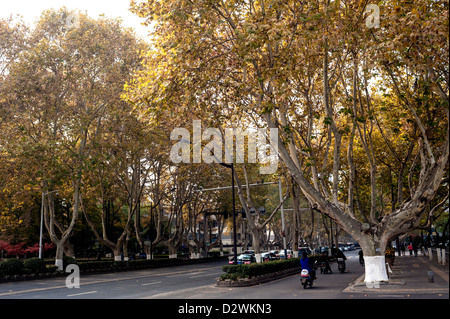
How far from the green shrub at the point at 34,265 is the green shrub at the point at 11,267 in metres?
0.57

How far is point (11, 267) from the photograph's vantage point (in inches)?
947

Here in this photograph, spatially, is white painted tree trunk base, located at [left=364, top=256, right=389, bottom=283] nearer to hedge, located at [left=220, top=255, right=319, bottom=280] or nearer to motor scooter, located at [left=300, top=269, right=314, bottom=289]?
motor scooter, located at [left=300, top=269, right=314, bottom=289]

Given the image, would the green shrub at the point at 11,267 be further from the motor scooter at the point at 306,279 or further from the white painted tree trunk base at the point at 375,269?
the white painted tree trunk base at the point at 375,269

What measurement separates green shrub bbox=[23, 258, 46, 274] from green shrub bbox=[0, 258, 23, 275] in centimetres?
57

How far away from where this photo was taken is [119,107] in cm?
2553

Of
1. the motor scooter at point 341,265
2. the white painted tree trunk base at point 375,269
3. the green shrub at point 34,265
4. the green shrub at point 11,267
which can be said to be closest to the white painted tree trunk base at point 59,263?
the green shrub at point 34,265

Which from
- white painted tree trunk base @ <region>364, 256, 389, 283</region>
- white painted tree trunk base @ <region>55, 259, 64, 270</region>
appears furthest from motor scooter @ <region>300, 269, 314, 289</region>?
white painted tree trunk base @ <region>55, 259, 64, 270</region>

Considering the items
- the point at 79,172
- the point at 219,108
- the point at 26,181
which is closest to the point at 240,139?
the point at 219,108

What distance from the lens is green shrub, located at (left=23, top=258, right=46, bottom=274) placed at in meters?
25.2

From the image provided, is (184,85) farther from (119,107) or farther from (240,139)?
(119,107)

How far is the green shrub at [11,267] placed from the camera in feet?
78.1

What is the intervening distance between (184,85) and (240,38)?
2.42 meters

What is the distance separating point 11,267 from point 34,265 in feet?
4.99

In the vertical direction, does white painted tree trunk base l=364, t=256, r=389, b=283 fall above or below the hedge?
above
